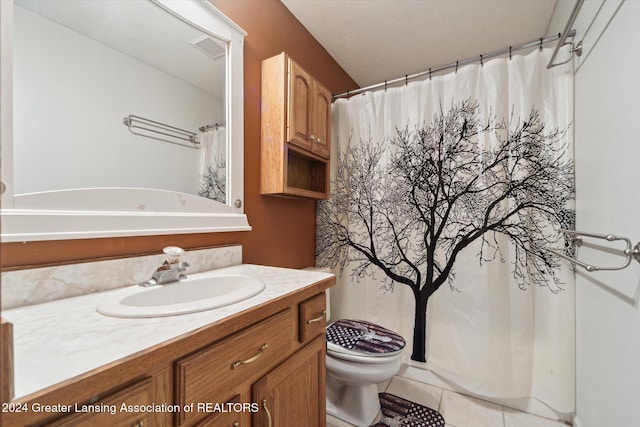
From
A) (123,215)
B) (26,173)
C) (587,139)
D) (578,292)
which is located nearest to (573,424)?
(578,292)

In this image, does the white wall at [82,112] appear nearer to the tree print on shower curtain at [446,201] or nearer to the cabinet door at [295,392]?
the cabinet door at [295,392]

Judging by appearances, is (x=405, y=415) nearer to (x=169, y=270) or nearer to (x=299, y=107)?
(x=169, y=270)

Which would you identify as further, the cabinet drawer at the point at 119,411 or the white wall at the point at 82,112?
the white wall at the point at 82,112

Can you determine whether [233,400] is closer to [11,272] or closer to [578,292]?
[11,272]

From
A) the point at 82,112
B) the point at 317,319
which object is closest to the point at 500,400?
the point at 317,319

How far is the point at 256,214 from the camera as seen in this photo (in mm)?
1565

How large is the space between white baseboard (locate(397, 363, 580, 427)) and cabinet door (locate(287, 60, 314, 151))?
1.63 meters

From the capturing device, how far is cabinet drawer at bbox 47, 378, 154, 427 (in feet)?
1.46

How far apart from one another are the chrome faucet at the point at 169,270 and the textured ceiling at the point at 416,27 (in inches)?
67.8

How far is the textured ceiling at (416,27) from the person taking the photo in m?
1.75

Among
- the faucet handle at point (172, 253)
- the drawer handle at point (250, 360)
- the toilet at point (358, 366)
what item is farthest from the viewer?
the toilet at point (358, 366)

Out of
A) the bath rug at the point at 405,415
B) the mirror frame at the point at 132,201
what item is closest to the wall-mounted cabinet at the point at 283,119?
the mirror frame at the point at 132,201

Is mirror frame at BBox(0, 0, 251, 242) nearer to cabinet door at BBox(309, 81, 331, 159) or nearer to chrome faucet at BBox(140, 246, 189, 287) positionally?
chrome faucet at BBox(140, 246, 189, 287)

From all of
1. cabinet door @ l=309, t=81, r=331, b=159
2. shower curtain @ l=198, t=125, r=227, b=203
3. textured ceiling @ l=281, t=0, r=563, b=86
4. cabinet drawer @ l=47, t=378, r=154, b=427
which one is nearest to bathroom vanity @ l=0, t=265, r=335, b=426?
cabinet drawer @ l=47, t=378, r=154, b=427
